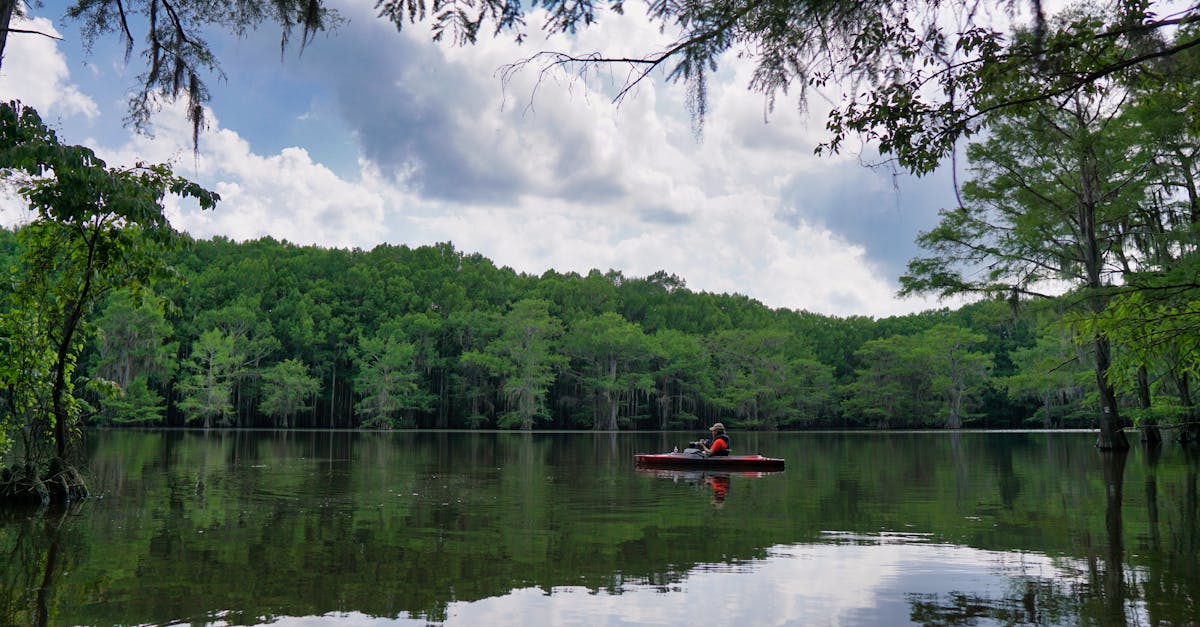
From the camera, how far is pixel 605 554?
8.04 meters

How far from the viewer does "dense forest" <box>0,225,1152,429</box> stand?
61.3 meters

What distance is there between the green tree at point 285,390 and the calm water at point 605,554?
4840cm

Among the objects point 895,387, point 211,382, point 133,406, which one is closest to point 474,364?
point 211,382

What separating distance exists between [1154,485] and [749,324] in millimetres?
73995

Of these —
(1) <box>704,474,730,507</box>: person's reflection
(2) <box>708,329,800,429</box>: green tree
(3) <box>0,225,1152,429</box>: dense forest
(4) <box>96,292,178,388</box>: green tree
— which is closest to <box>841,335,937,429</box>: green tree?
(3) <box>0,225,1152,429</box>: dense forest

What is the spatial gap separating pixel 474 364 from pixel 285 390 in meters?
15.0

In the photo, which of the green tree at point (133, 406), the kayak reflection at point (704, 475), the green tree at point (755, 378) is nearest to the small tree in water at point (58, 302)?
the kayak reflection at point (704, 475)

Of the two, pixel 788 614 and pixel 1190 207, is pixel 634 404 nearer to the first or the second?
pixel 1190 207

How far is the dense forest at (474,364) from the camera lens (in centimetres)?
6134

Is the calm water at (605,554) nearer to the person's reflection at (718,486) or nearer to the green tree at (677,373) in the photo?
the person's reflection at (718,486)

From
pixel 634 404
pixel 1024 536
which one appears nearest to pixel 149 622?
pixel 1024 536

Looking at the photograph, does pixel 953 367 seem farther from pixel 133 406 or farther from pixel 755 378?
pixel 133 406

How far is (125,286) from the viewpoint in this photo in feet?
35.8

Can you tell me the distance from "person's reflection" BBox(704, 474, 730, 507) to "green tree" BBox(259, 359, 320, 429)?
5015 cm
